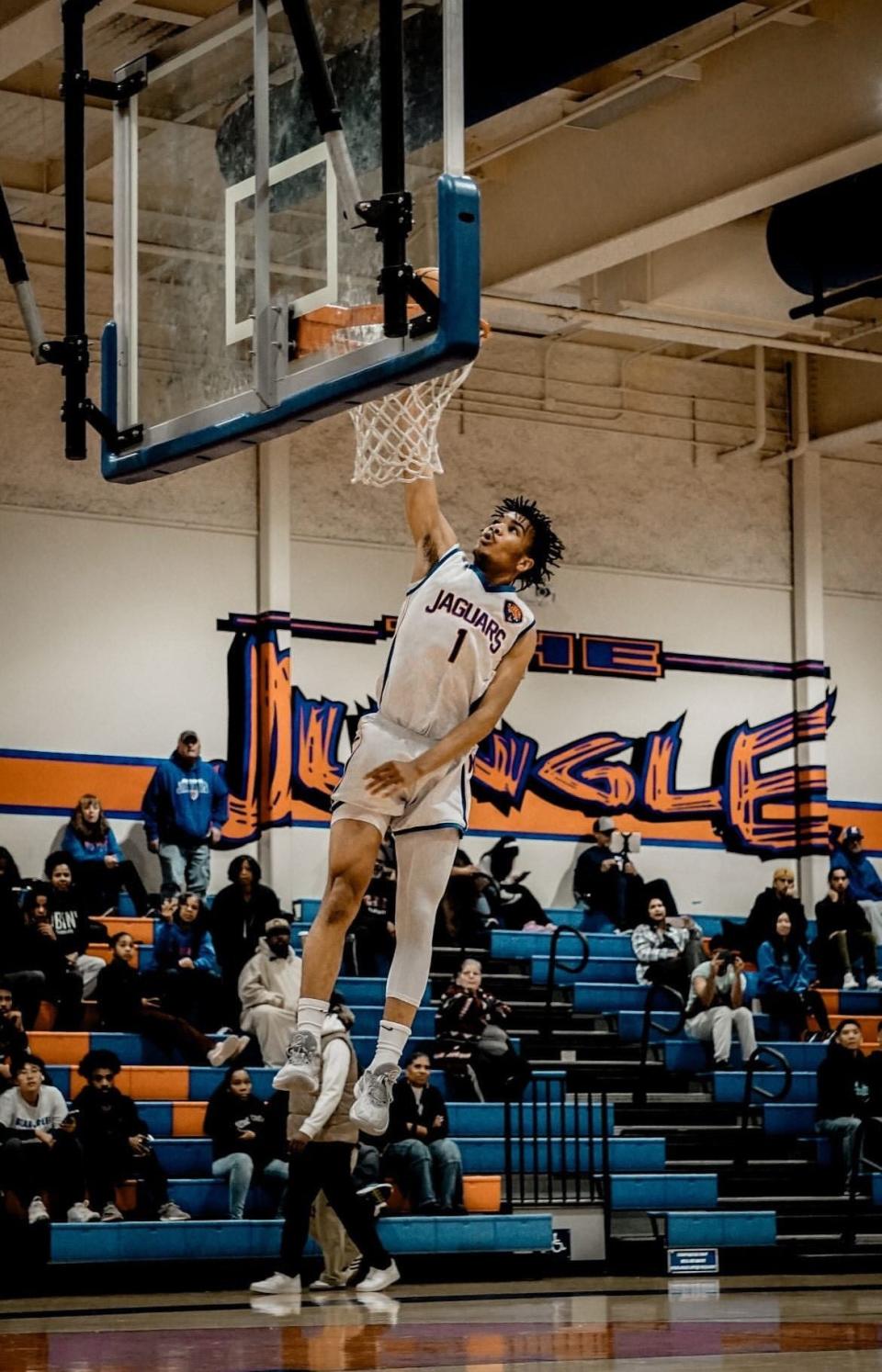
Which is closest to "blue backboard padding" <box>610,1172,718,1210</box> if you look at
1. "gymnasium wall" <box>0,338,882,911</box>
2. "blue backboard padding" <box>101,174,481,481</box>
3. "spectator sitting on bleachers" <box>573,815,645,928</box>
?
"spectator sitting on bleachers" <box>573,815,645,928</box>

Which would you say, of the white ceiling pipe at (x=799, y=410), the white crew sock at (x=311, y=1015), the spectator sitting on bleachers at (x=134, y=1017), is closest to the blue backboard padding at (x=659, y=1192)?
the spectator sitting on bleachers at (x=134, y=1017)

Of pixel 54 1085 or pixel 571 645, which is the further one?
pixel 571 645

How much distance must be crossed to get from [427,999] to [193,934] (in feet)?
8.10

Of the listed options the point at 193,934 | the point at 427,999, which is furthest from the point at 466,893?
the point at 193,934

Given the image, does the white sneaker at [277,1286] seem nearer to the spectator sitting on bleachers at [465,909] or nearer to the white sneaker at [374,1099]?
the white sneaker at [374,1099]

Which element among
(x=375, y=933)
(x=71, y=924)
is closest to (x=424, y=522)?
(x=71, y=924)

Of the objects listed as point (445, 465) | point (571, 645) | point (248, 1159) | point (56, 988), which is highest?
point (445, 465)

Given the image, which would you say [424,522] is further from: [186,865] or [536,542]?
[186,865]

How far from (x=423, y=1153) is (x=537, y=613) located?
8.70 metres

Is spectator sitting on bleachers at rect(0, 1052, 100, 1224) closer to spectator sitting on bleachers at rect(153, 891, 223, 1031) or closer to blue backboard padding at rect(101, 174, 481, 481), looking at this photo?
spectator sitting on bleachers at rect(153, 891, 223, 1031)

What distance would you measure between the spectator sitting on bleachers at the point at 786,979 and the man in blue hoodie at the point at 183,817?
5.67 meters

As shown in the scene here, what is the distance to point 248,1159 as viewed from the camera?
49.5ft

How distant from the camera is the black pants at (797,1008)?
68.4ft

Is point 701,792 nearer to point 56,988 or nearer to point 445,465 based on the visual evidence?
point 445,465
